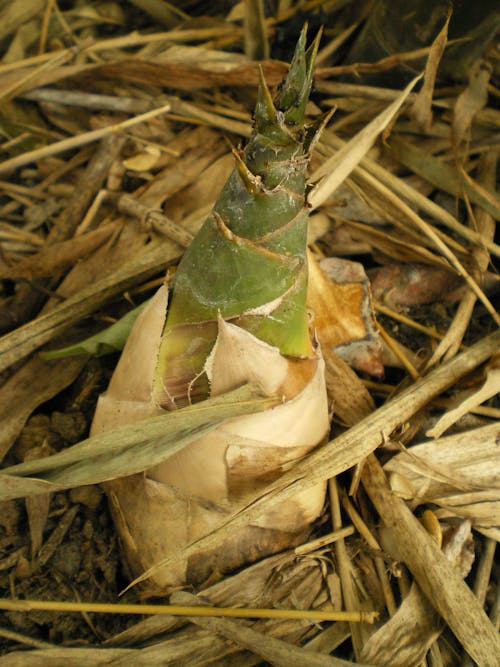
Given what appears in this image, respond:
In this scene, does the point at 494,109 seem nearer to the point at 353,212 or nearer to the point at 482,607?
the point at 353,212

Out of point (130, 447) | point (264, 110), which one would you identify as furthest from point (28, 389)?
point (264, 110)

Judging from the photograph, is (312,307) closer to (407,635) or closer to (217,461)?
(217,461)

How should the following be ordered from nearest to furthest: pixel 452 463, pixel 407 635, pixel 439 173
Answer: pixel 407 635 → pixel 452 463 → pixel 439 173

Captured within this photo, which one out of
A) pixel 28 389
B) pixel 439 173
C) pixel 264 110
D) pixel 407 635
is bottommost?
pixel 407 635

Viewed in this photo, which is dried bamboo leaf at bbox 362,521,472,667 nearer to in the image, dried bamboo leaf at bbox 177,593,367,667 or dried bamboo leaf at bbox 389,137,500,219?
dried bamboo leaf at bbox 177,593,367,667

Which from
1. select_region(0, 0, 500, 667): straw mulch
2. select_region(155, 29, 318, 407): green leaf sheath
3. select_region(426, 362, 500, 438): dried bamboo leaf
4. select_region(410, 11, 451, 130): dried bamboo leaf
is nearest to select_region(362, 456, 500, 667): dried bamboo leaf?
select_region(0, 0, 500, 667): straw mulch

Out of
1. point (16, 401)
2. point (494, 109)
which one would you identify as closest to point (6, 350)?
point (16, 401)
